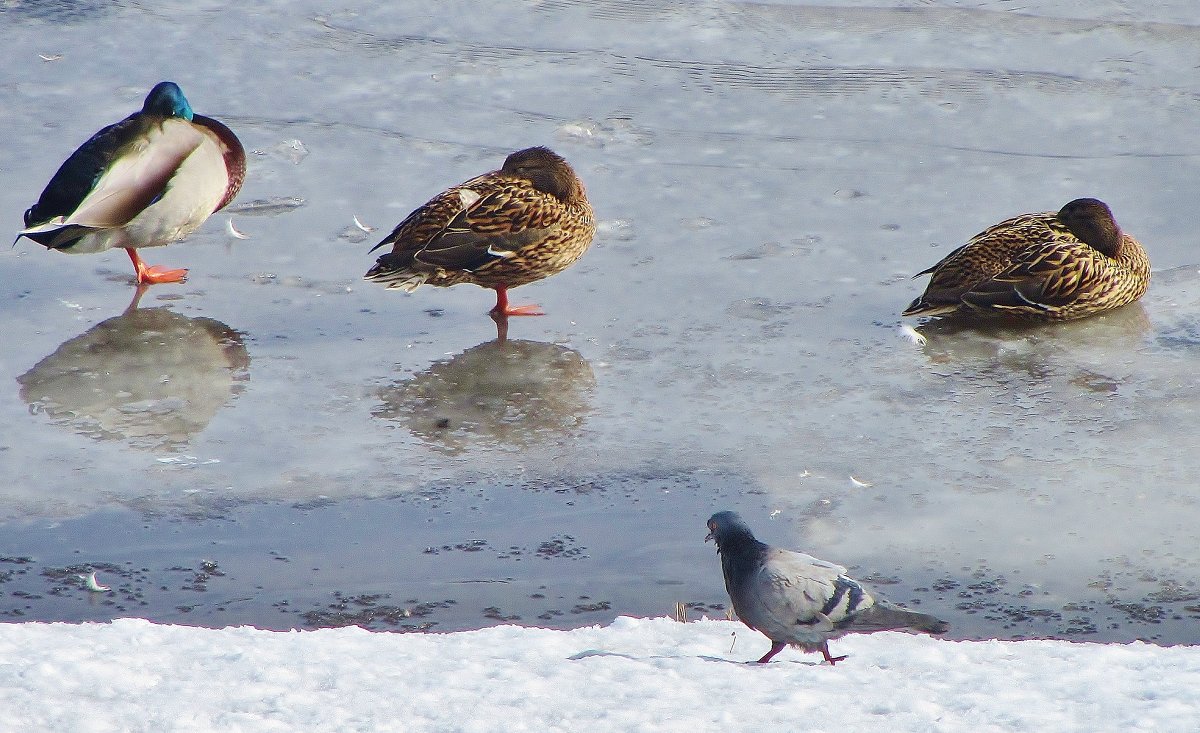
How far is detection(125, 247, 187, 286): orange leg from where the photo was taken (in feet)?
23.5

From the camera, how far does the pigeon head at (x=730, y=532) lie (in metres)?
4.13

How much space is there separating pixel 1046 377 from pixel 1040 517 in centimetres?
126

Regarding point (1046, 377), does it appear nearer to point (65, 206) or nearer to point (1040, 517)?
point (1040, 517)

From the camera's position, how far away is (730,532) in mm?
4168

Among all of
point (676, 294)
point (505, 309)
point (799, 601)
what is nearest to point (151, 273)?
point (505, 309)

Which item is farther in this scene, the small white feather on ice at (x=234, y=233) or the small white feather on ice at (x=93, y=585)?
the small white feather on ice at (x=234, y=233)

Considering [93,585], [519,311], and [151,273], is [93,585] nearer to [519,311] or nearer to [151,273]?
[519,311]

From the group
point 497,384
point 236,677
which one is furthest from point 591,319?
point 236,677

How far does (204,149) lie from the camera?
7.48 metres

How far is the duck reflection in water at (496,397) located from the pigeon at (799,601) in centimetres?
166

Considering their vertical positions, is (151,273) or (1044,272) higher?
(1044,272)

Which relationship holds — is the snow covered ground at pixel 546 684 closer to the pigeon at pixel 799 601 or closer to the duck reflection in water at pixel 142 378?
the pigeon at pixel 799 601

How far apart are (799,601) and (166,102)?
197 inches

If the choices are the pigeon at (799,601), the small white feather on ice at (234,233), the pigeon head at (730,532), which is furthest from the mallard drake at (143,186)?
the pigeon at (799,601)
